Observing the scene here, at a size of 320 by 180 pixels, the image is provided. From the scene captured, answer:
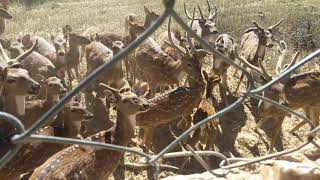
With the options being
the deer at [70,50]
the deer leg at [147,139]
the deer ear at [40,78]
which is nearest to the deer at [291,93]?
the deer leg at [147,139]

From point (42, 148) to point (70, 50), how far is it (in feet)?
14.1

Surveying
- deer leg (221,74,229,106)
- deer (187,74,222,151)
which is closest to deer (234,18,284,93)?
deer leg (221,74,229,106)

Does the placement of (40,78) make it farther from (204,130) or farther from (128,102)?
(204,130)

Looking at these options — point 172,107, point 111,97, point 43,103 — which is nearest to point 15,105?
point 43,103

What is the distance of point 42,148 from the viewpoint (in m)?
5.52

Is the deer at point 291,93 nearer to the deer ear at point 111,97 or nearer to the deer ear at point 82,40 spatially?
the deer ear at point 111,97

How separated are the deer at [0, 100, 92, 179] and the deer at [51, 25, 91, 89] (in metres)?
3.05

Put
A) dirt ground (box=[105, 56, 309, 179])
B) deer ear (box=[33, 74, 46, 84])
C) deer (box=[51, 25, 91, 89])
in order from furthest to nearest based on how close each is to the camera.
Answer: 1. deer (box=[51, 25, 91, 89])
2. deer ear (box=[33, 74, 46, 84])
3. dirt ground (box=[105, 56, 309, 179])

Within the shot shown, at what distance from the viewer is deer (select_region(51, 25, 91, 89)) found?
30.4ft

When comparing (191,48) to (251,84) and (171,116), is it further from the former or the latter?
Result: (251,84)

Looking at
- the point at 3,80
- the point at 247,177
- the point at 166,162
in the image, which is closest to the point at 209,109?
the point at 166,162

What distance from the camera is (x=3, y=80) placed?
6.24 m

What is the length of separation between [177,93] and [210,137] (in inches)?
33.6

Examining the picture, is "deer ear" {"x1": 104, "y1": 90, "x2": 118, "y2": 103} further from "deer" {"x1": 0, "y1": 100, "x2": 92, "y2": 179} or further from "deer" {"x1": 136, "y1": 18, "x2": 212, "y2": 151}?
"deer" {"x1": 136, "y1": 18, "x2": 212, "y2": 151}
